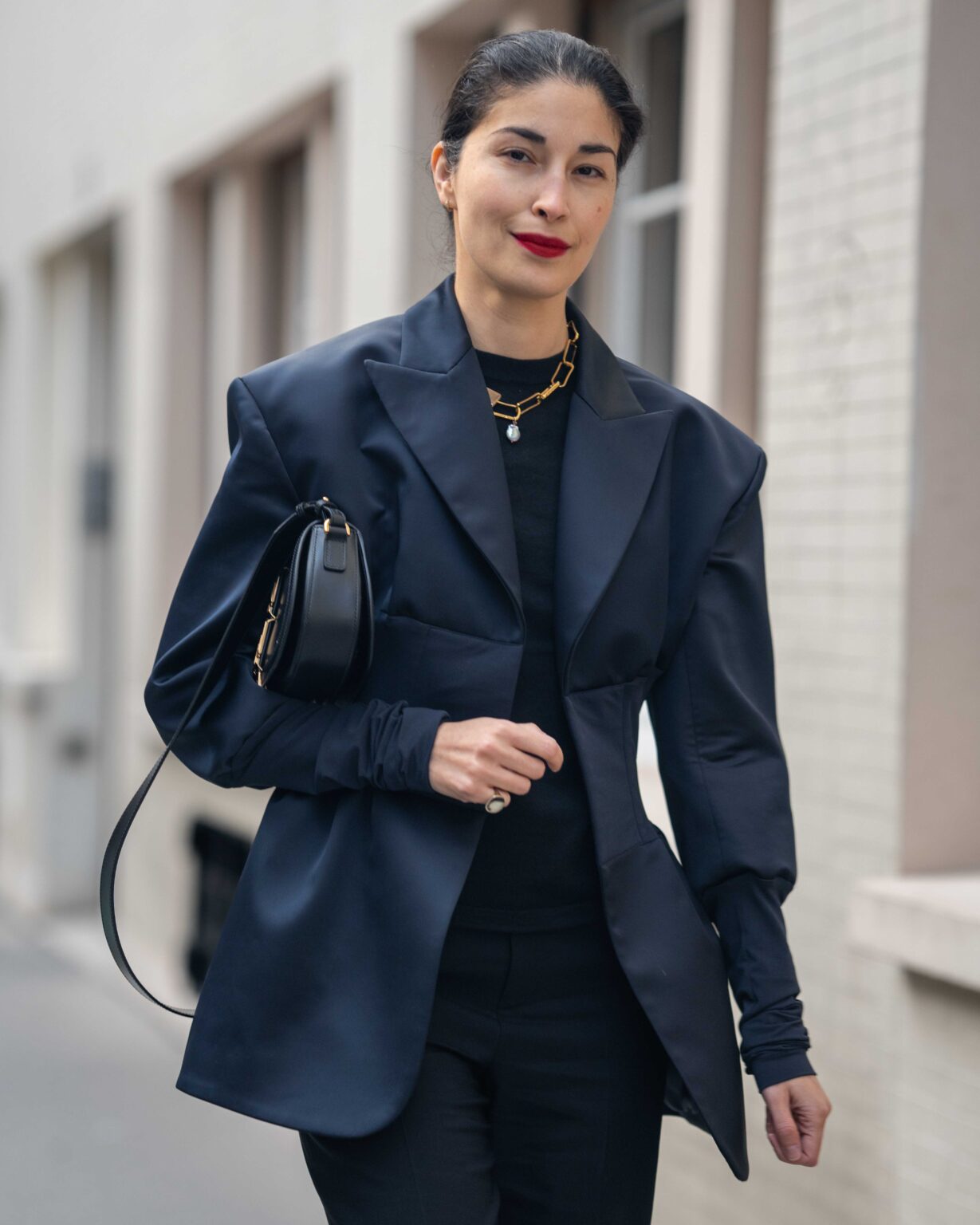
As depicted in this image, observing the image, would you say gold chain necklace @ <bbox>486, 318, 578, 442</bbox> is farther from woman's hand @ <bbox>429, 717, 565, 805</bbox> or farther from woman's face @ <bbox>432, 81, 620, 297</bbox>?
woman's hand @ <bbox>429, 717, 565, 805</bbox>

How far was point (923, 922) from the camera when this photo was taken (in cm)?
318

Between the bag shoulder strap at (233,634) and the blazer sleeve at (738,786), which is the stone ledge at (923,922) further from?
the bag shoulder strap at (233,634)

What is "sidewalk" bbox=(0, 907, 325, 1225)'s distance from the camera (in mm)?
4637

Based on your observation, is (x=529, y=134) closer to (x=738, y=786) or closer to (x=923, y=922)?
(x=738, y=786)

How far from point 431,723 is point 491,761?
103 millimetres

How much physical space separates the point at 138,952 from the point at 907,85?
228 inches

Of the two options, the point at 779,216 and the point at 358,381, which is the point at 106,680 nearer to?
the point at 779,216

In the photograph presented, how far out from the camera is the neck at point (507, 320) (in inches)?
78.9

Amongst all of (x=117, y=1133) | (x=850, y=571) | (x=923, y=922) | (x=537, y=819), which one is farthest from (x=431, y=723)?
(x=117, y=1133)

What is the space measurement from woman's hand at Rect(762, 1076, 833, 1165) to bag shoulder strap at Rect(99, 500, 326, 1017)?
0.72 m

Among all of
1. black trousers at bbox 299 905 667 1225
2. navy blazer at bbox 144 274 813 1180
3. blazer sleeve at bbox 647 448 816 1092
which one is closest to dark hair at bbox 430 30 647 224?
navy blazer at bbox 144 274 813 1180

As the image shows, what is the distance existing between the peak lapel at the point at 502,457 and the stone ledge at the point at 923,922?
4.88 feet

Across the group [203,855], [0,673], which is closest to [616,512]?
[203,855]

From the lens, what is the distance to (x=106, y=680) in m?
9.28
